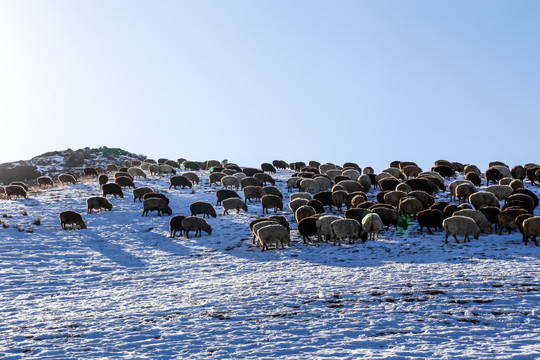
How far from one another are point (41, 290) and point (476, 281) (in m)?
14.2

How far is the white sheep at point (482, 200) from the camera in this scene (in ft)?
89.8

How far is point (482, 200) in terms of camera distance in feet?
90.2

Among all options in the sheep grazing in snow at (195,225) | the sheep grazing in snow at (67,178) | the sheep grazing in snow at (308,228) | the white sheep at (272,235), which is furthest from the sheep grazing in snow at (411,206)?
the sheep grazing in snow at (67,178)

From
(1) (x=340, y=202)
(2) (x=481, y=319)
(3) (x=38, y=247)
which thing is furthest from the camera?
(1) (x=340, y=202)

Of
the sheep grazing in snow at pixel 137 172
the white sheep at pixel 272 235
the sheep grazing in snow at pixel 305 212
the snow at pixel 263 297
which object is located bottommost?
the snow at pixel 263 297

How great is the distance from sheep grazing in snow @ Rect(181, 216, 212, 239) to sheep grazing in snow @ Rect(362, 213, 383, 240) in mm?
8242

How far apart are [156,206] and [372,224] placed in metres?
13.9

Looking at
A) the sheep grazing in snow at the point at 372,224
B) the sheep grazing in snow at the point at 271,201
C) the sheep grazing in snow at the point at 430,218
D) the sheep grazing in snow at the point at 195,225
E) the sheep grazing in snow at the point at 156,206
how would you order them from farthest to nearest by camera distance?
1. the sheep grazing in snow at the point at 271,201
2. the sheep grazing in snow at the point at 156,206
3. the sheep grazing in snow at the point at 195,225
4. the sheep grazing in snow at the point at 430,218
5. the sheep grazing in snow at the point at 372,224

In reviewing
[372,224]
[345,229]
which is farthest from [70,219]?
[372,224]

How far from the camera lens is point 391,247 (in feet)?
69.4

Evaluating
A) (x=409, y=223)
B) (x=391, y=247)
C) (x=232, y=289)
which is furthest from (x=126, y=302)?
(x=409, y=223)

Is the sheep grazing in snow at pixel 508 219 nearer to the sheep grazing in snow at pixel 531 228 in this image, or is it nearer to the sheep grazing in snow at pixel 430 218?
the sheep grazing in snow at pixel 531 228

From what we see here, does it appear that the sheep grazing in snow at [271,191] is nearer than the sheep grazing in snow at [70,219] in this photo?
No

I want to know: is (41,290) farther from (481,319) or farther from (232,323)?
(481,319)
